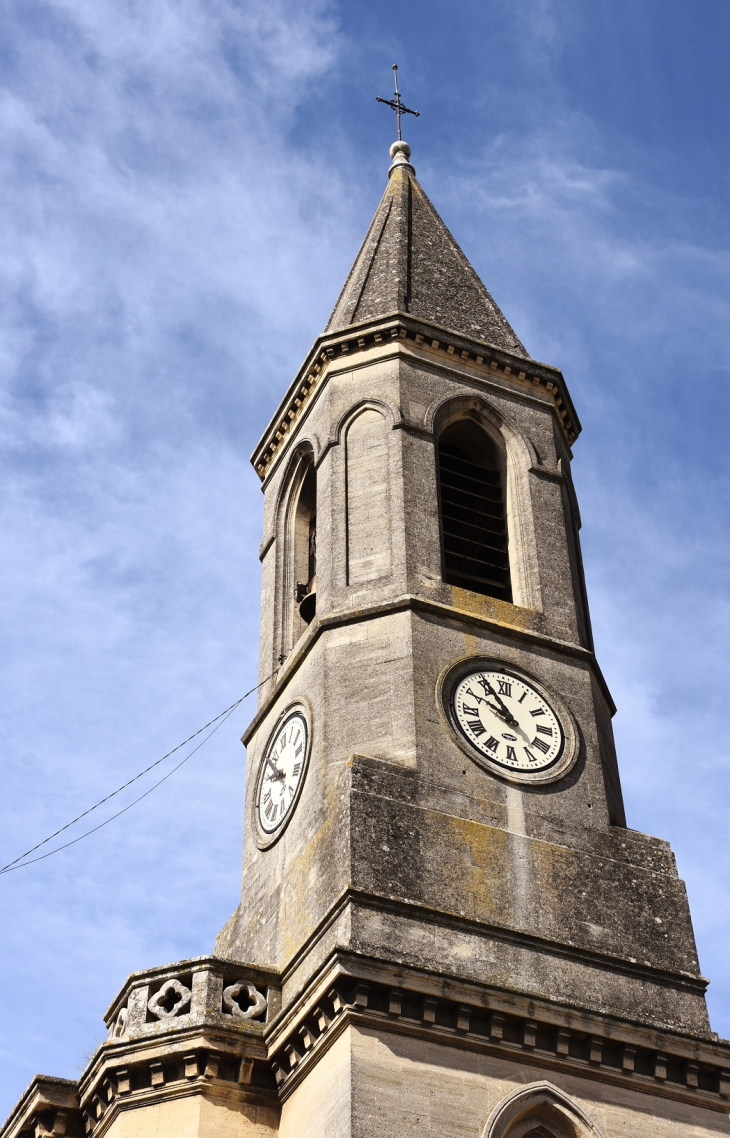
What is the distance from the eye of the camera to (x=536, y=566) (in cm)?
2256

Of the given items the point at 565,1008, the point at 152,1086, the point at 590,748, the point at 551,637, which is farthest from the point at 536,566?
the point at 152,1086

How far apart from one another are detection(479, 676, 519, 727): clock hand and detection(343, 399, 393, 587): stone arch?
6.26 ft

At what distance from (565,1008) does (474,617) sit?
5365 millimetres

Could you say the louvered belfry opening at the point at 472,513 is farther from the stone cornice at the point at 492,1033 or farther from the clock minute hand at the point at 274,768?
the stone cornice at the point at 492,1033

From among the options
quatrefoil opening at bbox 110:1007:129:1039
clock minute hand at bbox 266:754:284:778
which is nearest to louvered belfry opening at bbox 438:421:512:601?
clock minute hand at bbox 266:754:284:778

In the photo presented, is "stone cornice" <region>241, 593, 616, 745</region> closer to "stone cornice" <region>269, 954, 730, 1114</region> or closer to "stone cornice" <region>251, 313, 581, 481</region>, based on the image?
"stone cornice" <region>251, 313, 581, 481</region>

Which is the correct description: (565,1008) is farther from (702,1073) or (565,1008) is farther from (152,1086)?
(152,1086)

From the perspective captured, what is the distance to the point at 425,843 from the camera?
18.4 meters

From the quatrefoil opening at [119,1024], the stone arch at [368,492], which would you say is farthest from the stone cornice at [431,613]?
the quatrefoil opening at [119,1024]

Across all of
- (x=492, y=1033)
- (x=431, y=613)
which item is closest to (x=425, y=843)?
(x=492, y=1033)

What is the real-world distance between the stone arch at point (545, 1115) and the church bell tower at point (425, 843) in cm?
4

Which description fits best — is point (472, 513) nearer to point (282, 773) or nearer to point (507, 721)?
point (507, 721)

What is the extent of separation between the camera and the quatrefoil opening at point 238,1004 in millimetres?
18141

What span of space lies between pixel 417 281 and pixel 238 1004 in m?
12.1
